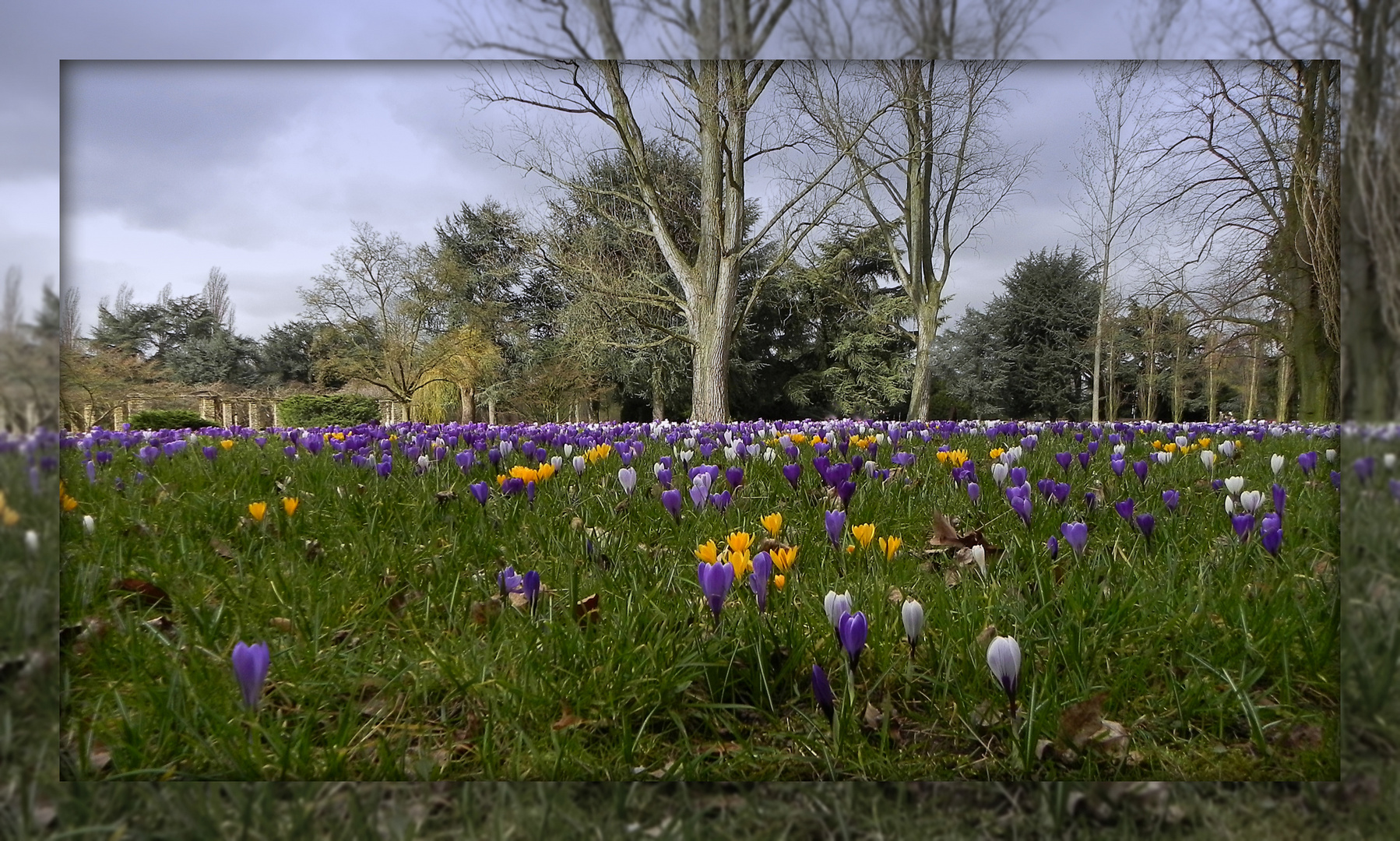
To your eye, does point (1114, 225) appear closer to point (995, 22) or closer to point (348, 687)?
point (995, 22)

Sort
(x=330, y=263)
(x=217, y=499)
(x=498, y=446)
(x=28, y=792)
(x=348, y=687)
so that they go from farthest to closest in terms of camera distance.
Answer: (x=498, y=446) → (x=217, y=499) → (x=330, y=263) → (x=348, y=687) → (x=28, y=792)

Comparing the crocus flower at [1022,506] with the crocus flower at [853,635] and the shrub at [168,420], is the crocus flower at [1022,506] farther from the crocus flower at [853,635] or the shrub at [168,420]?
the shrub at [168,420]

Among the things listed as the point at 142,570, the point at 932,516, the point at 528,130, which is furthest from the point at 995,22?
the point at 142,570

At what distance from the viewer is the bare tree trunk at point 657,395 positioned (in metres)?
3.43

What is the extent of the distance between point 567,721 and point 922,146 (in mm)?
1882

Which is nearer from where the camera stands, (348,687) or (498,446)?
(348,687)

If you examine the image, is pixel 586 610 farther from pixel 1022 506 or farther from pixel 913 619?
pixel 1022 506

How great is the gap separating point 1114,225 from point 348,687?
2.29 m

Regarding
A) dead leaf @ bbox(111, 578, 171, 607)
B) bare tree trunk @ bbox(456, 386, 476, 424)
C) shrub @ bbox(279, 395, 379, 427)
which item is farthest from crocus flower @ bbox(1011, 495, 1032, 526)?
shrub @ bbox(279, 395, 379, 427)

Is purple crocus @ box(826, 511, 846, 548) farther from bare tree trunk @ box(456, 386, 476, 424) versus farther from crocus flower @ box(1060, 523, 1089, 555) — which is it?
bare tree trunk @ box(456, 386, 476, 424)

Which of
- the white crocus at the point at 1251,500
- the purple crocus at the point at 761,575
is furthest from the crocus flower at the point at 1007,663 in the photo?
the white crocus at the point at 1251,500

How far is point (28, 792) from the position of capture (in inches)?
35.1

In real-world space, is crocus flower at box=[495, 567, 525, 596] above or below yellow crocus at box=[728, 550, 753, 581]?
below

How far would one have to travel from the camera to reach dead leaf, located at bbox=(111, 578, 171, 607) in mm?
1601
